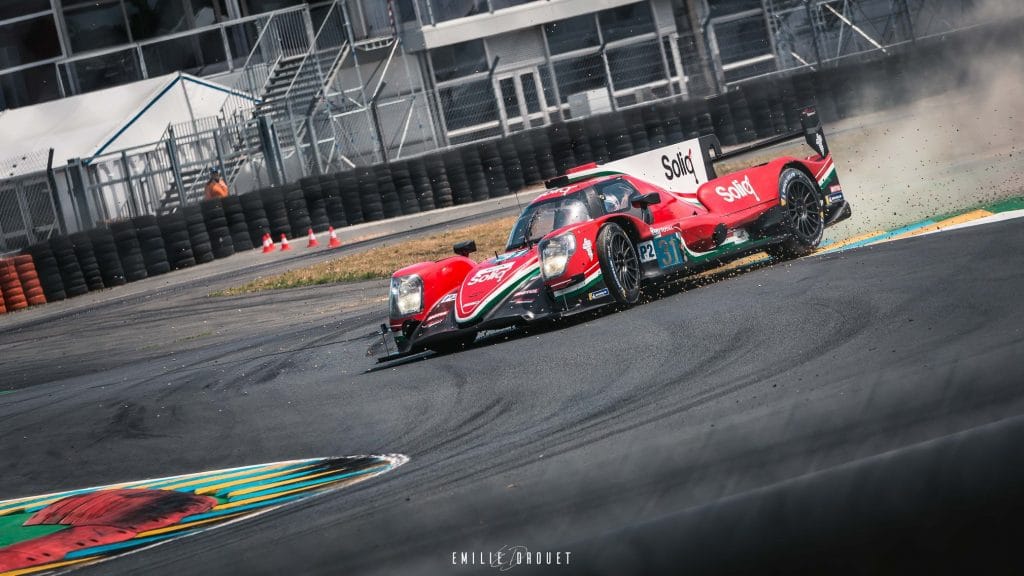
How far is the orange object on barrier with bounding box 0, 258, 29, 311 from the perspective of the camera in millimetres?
21812

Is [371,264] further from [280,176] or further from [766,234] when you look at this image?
[280,176]

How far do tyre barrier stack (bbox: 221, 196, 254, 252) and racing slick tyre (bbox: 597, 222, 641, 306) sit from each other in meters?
15.3

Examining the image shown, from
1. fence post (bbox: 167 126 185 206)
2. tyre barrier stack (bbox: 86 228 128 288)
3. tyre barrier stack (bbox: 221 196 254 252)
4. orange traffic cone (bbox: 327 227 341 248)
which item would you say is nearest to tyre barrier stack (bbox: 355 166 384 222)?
orange traffic cone (bbox: 327 227 341 248)

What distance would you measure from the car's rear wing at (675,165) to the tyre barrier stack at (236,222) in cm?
1405

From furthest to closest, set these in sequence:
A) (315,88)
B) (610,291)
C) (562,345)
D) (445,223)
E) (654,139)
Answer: (315,88) < (654,139) < (445,223) < (610,291) < (562,345)

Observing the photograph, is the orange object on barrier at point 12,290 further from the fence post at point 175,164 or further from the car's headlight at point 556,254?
the car's headlight at point 556,254

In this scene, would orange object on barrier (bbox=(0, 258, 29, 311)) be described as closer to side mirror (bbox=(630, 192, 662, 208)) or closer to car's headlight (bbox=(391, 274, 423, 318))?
car's headlight (bbox=(391, 274, 423, 318))

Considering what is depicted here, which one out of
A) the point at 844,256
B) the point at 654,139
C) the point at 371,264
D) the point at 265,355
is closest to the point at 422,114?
the point at 654,139

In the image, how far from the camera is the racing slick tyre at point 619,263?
30.0 ft

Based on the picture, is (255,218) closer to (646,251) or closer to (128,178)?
(128,178)

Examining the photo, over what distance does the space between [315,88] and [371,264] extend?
1386 cm

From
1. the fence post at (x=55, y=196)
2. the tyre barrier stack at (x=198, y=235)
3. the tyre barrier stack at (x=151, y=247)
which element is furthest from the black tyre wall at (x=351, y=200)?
the fence post at (x=55, y=196)

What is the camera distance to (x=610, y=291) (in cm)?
921

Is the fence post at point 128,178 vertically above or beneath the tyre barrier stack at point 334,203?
above
